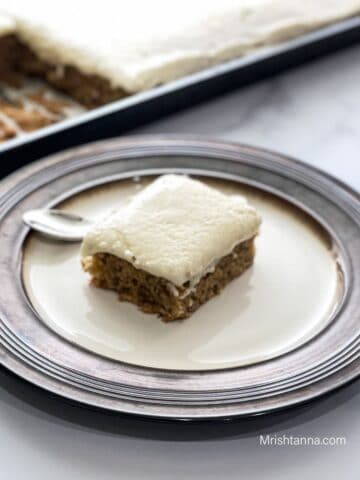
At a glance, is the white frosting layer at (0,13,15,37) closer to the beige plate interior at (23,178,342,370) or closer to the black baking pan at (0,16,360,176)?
the black baking pan at (0,16,360,176)

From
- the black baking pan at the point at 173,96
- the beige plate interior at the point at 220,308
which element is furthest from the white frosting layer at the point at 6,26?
the beige plate interior at the point at 220,308

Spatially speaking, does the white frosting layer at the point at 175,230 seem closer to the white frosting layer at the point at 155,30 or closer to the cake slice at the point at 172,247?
the cake slice at the point at 172,247

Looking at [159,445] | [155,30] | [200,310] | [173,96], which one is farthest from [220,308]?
[155,30]

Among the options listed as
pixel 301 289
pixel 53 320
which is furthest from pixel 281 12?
pixel 53 320

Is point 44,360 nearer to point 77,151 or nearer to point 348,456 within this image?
point 348,456

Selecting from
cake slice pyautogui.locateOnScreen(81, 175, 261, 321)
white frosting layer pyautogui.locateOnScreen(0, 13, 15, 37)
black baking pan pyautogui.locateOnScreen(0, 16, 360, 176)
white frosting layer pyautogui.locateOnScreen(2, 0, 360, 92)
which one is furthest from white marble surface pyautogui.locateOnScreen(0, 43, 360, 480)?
white frosting layer pyautogui.locateOnScreen(0, 13, 15, 37)

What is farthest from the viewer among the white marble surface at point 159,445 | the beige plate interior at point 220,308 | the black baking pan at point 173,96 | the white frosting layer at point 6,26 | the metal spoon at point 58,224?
the white frosting layer at point 6,26
